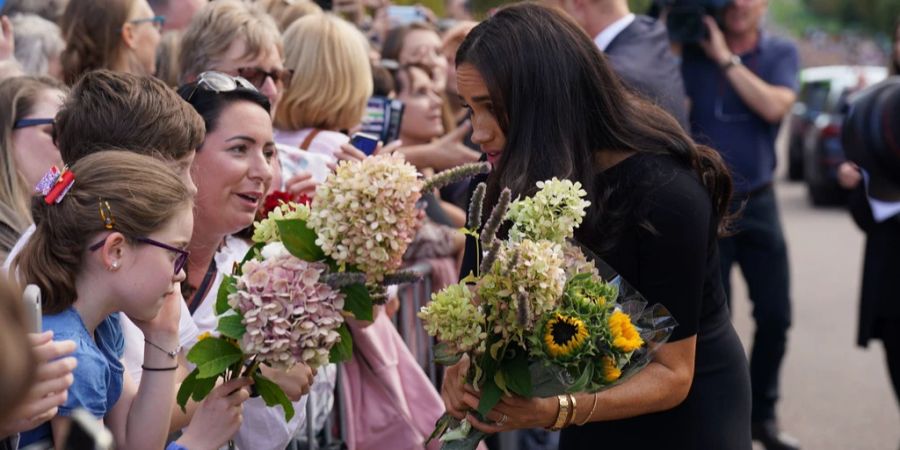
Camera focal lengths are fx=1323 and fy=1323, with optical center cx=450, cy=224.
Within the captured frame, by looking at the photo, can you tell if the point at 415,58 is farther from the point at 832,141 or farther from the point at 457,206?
the point at 832,141

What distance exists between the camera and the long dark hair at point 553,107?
126 inches

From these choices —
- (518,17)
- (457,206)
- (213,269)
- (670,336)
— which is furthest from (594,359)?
(457,206)

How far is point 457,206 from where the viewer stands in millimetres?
6766

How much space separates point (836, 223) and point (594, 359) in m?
14.4

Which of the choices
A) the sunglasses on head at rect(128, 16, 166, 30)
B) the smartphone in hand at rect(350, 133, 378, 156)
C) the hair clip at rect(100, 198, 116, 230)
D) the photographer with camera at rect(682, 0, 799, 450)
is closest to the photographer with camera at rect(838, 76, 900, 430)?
the photographer with camera at rect(682, 0, 799, 450)

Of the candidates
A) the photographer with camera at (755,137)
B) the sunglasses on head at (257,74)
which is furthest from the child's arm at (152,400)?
the photographer with camera at (755,137)

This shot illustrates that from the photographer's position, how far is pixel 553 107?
3.22 m

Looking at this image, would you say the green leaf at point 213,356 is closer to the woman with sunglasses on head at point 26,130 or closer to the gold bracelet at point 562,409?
the gold bracelet at point 562,409

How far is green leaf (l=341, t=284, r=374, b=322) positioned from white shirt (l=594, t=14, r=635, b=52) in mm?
3261

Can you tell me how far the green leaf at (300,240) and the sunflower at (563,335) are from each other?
1.67 feet

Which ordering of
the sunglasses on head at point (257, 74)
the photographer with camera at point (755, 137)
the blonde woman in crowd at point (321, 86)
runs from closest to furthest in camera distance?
the sunglasses on head at point (257, 74) < the blonde woman in crowd at point (321, 86) < the photographer with camera at point (755, 137)

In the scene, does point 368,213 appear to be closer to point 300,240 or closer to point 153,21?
point 300,240

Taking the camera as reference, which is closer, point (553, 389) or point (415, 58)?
point (553, 389)

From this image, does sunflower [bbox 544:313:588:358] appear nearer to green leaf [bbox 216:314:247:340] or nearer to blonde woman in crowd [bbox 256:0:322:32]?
green leaf [bbox 216:314:247:340]
